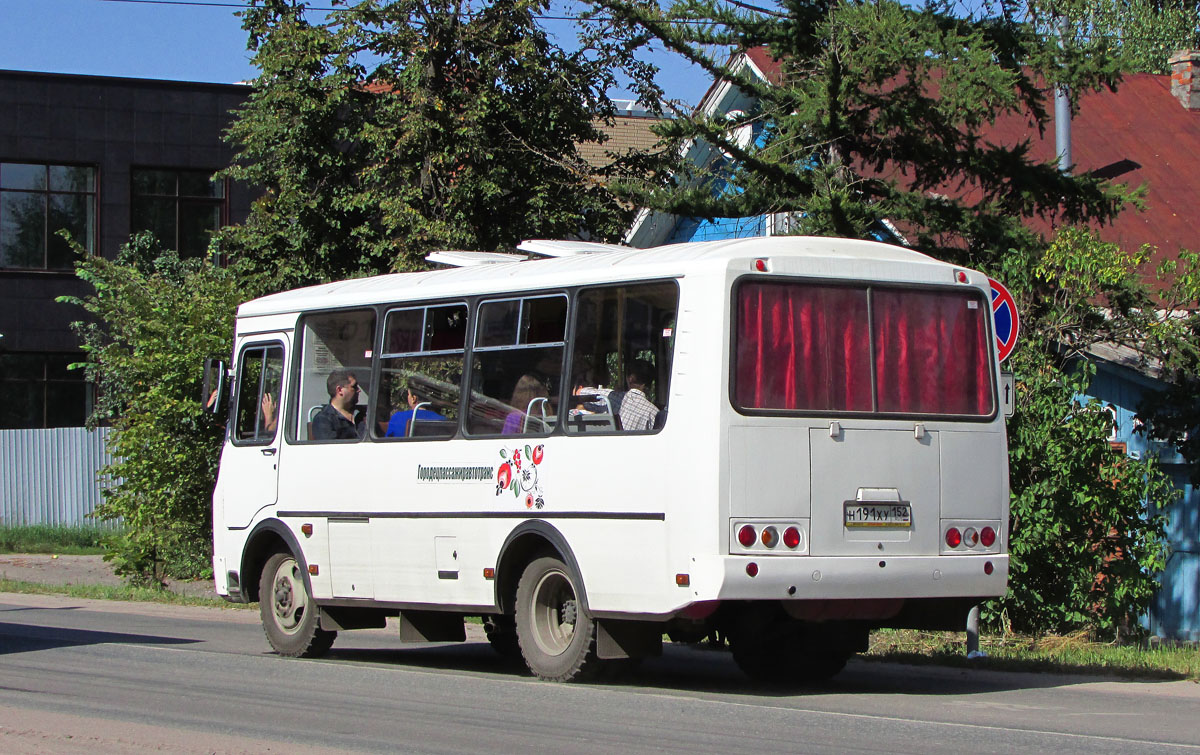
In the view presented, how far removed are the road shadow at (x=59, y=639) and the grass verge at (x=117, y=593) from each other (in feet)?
13.1

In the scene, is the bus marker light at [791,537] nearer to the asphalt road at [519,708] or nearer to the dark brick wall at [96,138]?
the asphalt road at [519,708]

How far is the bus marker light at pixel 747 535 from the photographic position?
9812 mm

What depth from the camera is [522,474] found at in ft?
36.7

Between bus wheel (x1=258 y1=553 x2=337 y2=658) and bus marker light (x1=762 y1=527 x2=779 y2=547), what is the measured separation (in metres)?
4.79

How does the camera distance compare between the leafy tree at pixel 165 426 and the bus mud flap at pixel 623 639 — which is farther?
the leafy tree at pixel 165 426

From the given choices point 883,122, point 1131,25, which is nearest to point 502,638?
point 883,122

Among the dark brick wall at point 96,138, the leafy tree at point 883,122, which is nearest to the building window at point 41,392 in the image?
the dark brick wall at point 96,138

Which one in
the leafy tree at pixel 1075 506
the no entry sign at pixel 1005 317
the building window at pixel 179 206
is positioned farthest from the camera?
the building window at pixel 179 206

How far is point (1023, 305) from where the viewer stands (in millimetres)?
16125

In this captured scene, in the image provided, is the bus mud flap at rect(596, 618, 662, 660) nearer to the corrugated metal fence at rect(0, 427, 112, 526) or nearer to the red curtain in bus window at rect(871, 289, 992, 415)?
the red curtain in bus window at rect(871, 289, 992, 415)

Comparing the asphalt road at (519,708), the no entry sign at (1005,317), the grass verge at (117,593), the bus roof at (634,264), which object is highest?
the bus roof at (634,264)

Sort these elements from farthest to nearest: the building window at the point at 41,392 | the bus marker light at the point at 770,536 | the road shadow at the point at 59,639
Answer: the building window at the point at 41,392 < the road shadow at the point at 59,639 < the bus marker light at the point at 770,536

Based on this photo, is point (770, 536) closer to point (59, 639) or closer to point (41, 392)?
point (59, 639)

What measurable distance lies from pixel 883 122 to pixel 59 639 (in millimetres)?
9414
